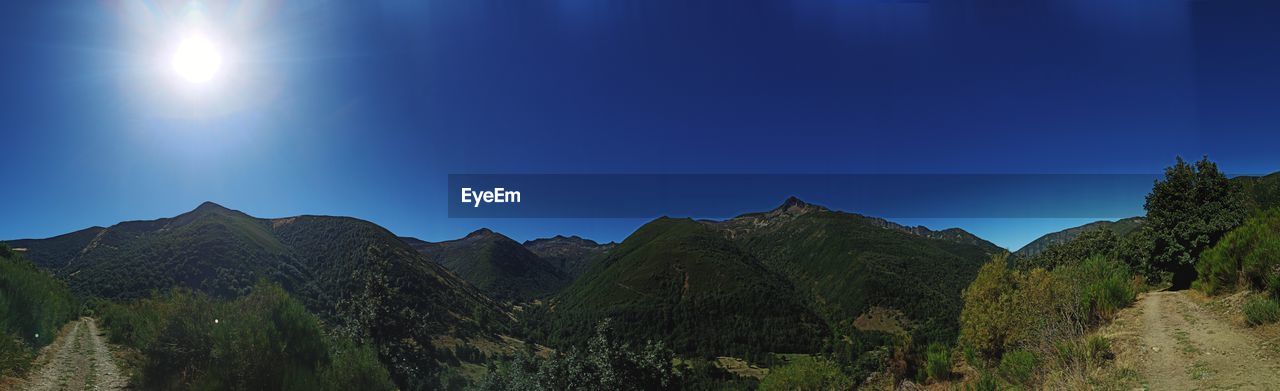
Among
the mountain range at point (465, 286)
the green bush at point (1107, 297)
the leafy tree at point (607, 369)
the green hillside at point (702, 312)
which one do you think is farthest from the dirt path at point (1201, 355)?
the green hillside at point (702, 312)

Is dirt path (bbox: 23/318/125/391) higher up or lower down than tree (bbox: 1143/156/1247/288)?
lower down

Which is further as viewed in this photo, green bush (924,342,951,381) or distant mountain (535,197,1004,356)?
distant mountain (535,197,1004,356)

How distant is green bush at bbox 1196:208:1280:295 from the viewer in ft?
33.8

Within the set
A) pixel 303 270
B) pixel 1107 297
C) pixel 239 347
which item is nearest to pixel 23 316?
pixel 239 347

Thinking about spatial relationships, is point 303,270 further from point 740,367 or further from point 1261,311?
point 1261,311

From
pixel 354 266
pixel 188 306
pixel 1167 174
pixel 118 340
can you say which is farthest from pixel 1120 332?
pixel 354 266

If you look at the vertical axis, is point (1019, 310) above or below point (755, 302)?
above

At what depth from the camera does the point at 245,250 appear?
10512 cm

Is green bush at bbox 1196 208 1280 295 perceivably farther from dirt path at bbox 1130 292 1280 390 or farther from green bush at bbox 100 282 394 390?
green bush at bbox 100 282 394 390

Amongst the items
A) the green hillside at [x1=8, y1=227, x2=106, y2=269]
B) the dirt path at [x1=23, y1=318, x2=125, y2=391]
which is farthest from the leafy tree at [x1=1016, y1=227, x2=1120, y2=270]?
the green hillside at [x1=8, y1=227, x2=106, y2=269]

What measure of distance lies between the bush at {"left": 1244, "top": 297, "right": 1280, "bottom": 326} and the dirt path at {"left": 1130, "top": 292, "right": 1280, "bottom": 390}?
0.34 metres

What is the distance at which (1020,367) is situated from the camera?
9.87m

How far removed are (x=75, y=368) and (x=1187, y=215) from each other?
1633 inches

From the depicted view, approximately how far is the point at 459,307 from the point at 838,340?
407 feet
